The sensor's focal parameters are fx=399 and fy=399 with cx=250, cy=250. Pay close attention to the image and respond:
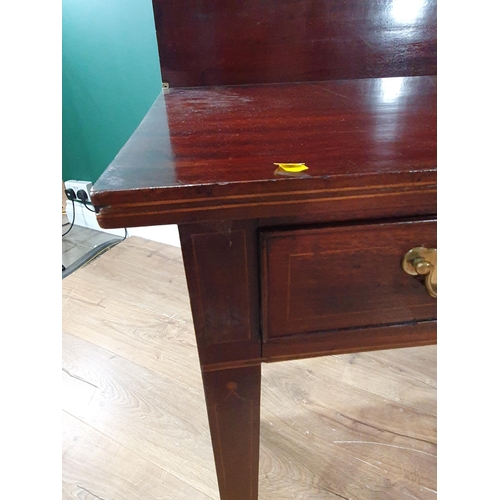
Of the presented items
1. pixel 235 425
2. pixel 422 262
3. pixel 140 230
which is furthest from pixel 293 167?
pixel 140 230

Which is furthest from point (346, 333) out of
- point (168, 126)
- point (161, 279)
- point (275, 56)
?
point (161, 279)

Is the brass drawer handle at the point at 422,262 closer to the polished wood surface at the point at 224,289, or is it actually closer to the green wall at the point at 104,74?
the polished wood surface at the point at 224,289

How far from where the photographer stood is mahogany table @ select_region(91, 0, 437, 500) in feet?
0.92

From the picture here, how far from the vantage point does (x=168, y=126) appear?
0.39m

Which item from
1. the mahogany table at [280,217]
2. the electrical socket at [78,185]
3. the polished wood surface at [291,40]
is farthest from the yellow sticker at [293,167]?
the electrical socket at [78,185]

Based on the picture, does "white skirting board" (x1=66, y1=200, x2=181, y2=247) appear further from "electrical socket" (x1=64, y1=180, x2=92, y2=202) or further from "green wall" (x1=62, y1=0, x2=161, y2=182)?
"green wall" (x1=62, y1=0, x2=161, y2=182)

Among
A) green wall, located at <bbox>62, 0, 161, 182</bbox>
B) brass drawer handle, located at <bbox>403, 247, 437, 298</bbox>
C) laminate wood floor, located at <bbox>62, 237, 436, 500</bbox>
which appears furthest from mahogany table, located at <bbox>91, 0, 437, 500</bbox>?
green wall, located at <bbox>62, 0, 161, 182</bbox>

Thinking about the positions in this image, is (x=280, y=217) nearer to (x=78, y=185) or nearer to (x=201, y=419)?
(x=201, y=419)

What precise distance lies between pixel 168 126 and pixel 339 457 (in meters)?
0.72

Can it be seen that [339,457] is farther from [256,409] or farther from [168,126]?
[168,126]

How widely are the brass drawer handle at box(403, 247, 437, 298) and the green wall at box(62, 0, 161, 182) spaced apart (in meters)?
0.98

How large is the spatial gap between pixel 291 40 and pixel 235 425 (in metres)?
0.52

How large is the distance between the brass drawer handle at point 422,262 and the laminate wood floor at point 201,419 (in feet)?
1.90

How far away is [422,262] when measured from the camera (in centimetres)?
34
